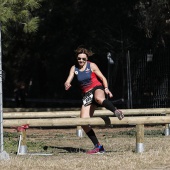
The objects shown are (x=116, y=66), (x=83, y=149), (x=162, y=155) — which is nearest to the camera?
(x=162, y=155)

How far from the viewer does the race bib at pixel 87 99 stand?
10.3m

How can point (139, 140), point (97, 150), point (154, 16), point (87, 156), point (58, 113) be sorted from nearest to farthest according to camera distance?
point (87, 156) → point (139, 140) → point (97, 150) → point (58, 113) → point (154, 16)

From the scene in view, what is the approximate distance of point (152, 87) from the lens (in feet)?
64.5

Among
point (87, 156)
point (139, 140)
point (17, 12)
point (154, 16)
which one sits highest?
point (154, 16)

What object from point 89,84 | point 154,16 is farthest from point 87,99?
point 154,16

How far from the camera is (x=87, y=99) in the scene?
10.3 m

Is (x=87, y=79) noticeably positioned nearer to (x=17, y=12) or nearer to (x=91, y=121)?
(x=91, y=121)

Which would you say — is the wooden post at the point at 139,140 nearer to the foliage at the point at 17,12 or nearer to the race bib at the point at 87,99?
the race bib at the point at 87,99

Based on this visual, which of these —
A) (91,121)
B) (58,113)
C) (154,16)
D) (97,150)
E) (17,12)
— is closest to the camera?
(91,121)

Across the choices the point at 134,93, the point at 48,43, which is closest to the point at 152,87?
the point at 134,93

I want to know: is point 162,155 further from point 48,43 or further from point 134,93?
point 48,43

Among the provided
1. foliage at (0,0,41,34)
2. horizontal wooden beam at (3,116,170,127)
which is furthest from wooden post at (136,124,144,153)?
foliage at (0,0,41,34)

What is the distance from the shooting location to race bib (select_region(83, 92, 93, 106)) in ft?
33.8

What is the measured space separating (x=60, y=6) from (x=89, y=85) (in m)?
14.9
